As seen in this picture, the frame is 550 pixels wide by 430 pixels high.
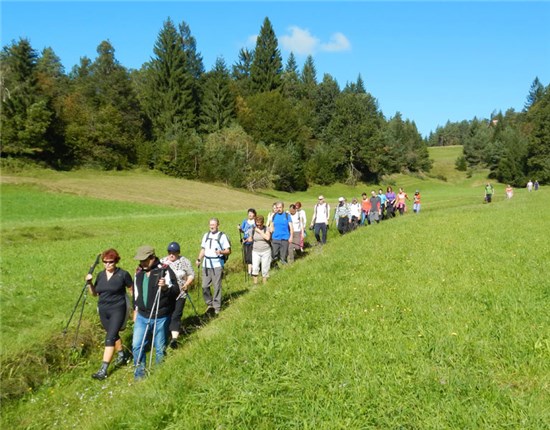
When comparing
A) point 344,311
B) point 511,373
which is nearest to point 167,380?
point 344,311

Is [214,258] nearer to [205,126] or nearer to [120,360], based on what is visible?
[120,360]

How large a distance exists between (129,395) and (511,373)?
179 inches

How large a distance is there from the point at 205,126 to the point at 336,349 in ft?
245

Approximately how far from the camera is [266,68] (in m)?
99.0

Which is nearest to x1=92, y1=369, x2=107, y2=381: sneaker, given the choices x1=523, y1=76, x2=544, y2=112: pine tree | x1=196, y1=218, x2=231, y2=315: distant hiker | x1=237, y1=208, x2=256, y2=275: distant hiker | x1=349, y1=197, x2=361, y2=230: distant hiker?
x1=196, y1=218, x2=231, y2=315: distant hiker

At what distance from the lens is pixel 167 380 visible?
5449 mm

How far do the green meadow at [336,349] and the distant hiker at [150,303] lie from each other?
40 cm

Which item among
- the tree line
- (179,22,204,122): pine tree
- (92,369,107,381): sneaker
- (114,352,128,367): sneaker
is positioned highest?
(179,22,204,122): pine tree

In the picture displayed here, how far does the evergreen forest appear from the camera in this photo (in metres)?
56.9

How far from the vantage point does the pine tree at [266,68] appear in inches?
3873

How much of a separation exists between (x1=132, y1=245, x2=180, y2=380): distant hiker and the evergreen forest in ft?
172

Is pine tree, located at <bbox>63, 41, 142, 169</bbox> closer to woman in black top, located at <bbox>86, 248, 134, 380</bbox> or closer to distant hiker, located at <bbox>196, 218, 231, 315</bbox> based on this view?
distant hiker, located at <bbox>196, 218, 231, 315</bbox>

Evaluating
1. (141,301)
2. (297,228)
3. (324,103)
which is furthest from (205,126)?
(141,301)

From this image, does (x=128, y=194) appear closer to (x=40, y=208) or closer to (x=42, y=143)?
(x=40, y=208)
